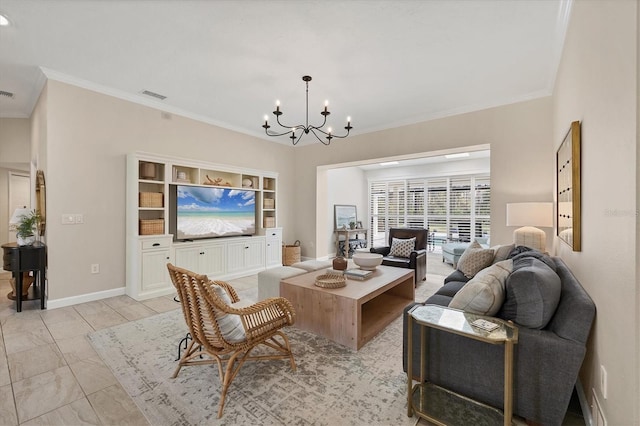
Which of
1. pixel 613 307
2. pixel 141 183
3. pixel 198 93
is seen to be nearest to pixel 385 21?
pixel 613 307

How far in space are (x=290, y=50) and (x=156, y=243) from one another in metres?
3.12

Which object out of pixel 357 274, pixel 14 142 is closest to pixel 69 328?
pixel 357 274

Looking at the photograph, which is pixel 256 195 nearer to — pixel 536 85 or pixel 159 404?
pixel 159 404

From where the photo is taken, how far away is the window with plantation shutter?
24.0 ft

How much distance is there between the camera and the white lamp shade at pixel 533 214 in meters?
3.31

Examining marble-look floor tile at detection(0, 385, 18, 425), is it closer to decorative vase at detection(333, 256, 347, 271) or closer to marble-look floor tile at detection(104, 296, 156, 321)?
marble-look floor tile at detection(104, 296, 156, 321)

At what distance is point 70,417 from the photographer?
1667 mm

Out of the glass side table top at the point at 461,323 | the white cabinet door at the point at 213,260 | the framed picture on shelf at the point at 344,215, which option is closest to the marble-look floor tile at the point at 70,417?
the glass side table top at the point at 461,323

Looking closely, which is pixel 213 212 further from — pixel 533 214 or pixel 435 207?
pixel 435 207

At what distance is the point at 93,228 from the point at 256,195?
2.69 meters

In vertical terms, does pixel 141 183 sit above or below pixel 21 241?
above

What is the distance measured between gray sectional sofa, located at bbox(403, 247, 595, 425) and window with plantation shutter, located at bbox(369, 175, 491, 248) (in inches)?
239

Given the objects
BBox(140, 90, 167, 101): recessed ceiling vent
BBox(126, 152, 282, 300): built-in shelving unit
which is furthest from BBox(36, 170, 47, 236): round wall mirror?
BBox(140, 90, 167, 101): recessed ceiling vent

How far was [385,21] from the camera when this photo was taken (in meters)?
2.41
